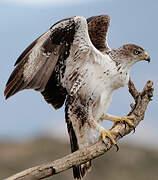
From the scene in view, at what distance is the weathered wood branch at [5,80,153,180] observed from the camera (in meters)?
5.68

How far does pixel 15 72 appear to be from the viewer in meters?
5.86

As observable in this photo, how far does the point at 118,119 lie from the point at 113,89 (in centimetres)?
54

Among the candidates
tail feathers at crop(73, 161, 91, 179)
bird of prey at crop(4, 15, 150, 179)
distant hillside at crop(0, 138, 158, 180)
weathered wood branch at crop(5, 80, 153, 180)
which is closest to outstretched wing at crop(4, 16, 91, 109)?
bird of prey at crop(4, 15, 150, 179)

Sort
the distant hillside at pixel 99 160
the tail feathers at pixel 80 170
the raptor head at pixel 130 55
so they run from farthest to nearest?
the distant hillside at pixel 99 160 < the tail feathers at pixel 80 170 < the raptor head at pixel 130 55

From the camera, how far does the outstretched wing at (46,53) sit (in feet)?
18.9

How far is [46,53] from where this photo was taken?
19.1 ft

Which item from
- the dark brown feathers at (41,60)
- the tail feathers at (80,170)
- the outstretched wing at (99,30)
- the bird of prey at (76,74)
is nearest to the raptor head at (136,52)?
the bird of prey at (76,74)

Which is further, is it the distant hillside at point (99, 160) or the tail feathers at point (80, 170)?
the distant hillside at point (99, 160)

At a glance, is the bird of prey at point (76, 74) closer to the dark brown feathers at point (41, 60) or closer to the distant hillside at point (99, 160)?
the dark brown feathers at point (41, 60)

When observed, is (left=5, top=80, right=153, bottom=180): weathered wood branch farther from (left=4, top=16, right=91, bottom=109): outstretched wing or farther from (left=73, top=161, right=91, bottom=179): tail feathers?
(left=4, top=16, right=91, bottom=109): outstretched wing

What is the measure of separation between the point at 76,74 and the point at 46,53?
1.91 ft

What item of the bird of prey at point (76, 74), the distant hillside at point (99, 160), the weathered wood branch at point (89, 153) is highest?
the bird of prey at point (76, 74)

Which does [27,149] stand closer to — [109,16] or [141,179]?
[141,179]

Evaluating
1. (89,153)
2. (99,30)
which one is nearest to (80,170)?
(89,153)
